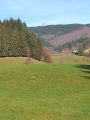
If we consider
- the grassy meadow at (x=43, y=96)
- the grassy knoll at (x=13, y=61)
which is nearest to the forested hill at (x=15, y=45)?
the grassy knoll at (x=13, y=61)

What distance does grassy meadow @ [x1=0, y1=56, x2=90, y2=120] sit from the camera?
17.1m

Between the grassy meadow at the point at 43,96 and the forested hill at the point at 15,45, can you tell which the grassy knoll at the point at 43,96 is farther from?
the forested hill at the point at 15,45

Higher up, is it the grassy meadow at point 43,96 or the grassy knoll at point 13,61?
the grassy meadow at point 43,96

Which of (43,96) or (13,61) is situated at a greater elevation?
(43,96)

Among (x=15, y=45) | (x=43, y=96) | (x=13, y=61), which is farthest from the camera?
(x=15, y=45)

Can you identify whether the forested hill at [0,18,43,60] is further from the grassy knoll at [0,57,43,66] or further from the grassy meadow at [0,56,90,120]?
the grassy meadow at [0,56,90,120]

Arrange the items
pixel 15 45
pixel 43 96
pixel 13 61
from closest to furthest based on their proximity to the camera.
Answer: pixel 43 96, pixel 13 61, pixel 15 45

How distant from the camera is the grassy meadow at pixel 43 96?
17109 millimetres

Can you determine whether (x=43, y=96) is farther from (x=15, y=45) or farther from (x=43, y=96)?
(x=15, y=45)

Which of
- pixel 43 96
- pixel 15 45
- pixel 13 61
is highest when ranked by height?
pixel 15 45

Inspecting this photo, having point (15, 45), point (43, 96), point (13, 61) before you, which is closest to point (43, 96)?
point (43, 96)

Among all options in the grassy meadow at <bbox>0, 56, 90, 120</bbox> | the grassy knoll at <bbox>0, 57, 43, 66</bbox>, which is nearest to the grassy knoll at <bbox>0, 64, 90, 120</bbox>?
the grassy meadow at <bbox>0, 56, 90, 120</bbox>

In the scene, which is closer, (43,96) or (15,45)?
(43,96)

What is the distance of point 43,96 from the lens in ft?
84.2
